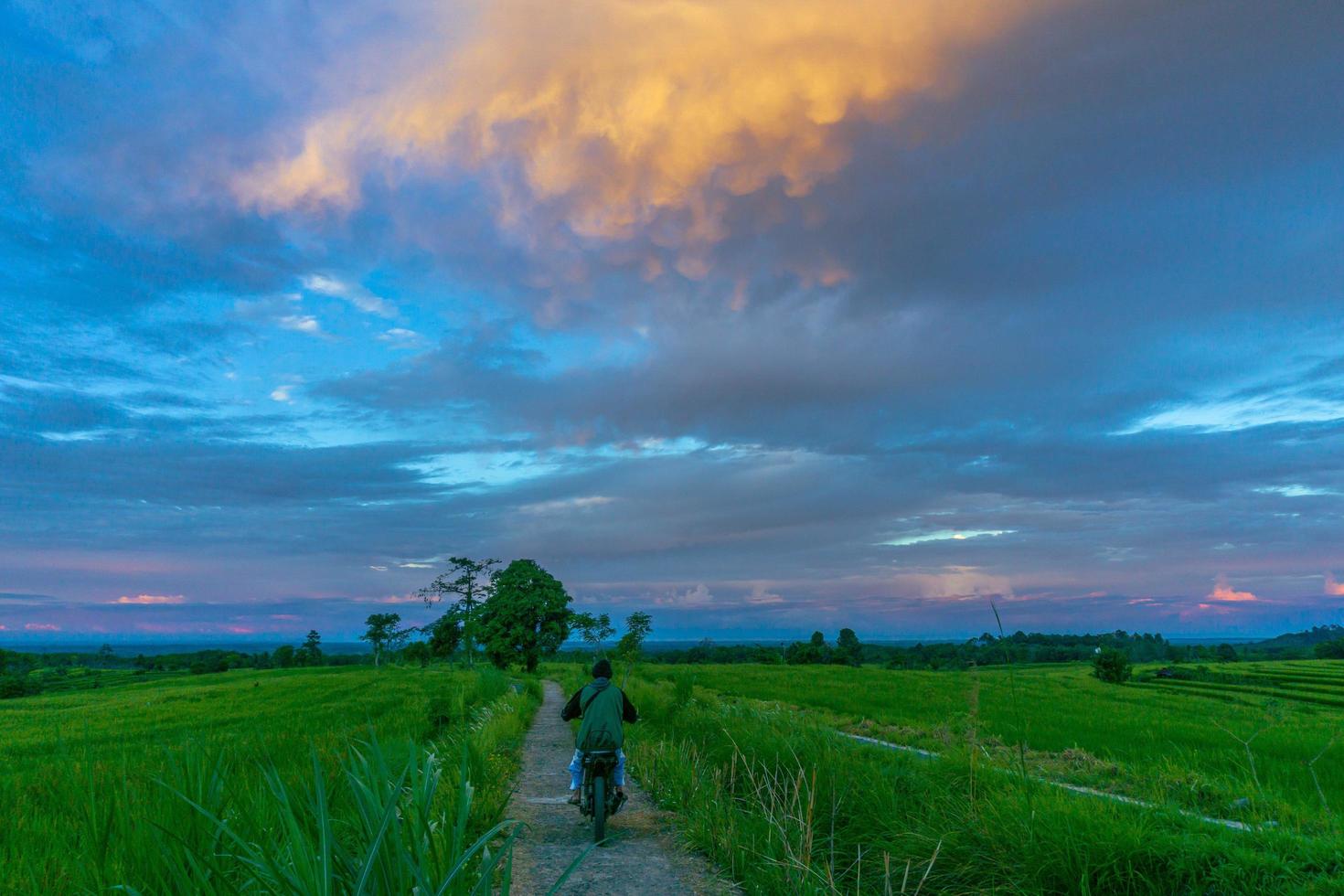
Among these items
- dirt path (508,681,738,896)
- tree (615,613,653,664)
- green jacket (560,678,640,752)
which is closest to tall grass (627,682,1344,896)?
dirt path (508,681,738,896)

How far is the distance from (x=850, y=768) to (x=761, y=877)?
11.0ft

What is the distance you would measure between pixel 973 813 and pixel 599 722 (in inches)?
177

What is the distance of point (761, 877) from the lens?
696 centimetres

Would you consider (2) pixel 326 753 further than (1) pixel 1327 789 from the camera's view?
No

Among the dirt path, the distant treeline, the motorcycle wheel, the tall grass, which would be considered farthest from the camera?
the distant treeline

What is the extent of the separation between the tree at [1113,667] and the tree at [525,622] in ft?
124

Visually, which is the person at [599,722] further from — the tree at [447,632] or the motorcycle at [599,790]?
the tree at [447,632]

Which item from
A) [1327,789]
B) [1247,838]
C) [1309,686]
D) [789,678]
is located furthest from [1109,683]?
[1247,838]

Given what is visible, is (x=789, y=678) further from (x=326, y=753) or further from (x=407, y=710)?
(x=326, y=753)

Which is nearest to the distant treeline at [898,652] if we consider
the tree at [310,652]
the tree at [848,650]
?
the tree at [848,650]

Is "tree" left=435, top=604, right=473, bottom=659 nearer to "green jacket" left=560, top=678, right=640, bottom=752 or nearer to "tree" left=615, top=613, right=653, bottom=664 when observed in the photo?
"tree" left=615, top=613, right=653, bottom=664

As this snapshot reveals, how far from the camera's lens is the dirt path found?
7.27 m

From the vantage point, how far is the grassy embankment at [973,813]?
20.0 ft

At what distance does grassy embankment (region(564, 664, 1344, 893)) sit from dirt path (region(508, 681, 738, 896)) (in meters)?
0.37
